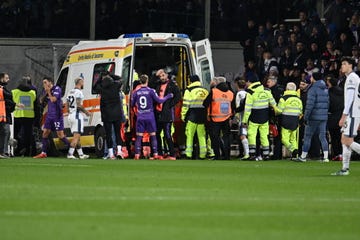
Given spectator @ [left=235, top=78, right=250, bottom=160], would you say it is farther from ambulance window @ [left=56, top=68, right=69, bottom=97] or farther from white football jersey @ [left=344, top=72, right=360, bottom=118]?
white football jersey @ [left=344, top=72, right=360, bottom=118]

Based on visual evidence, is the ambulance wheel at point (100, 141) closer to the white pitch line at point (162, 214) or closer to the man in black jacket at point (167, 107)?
the man in black jacket at point (167, 107)

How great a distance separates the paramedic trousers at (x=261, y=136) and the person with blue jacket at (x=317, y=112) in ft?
→ 2.70

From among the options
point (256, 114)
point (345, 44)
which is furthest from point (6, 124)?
point (345, 44)

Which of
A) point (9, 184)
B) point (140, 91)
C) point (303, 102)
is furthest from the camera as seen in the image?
point (303, 102)

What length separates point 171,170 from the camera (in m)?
22.2

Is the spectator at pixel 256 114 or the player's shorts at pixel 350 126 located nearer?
the player's shorts at pixel 350 126

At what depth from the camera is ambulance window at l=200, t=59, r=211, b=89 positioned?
95.2ft

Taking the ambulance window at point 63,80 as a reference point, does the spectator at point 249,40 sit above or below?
above

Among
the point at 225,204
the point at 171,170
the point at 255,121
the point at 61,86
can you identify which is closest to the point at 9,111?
the point at 61,86

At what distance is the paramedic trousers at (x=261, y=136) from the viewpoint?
28141 mm

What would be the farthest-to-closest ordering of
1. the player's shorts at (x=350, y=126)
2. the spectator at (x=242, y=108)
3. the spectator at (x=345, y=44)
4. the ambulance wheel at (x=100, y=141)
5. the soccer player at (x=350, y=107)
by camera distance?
the spectator at (x=345, y=44), the ambulance wheel at (x=100, y=141), the spectator at (x=242, y=108), the player's shorts at (x=350, y=126), the soccer player at (x=350, y=107)

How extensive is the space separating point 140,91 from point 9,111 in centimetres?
284

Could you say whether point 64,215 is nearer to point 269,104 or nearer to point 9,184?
point 9,184

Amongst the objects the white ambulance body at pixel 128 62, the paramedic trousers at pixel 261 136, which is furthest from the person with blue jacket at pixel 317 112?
the white ambulance body at pixel 128 62
